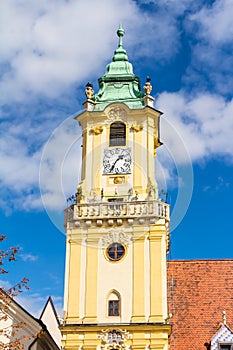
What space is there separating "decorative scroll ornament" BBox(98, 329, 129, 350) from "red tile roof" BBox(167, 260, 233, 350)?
10.0 feet

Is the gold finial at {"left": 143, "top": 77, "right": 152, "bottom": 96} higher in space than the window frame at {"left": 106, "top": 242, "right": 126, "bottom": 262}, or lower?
higher

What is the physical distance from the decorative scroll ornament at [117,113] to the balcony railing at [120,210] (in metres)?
5.58

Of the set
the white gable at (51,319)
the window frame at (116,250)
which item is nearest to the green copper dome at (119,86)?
the window frame at (116,250)

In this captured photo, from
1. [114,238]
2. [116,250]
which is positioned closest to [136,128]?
[114,238]

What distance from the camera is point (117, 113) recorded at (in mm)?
36750

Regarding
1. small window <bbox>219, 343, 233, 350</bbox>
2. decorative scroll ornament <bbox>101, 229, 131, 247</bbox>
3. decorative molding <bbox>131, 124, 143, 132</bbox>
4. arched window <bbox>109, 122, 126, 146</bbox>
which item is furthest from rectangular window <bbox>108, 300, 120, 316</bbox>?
decorative molding <bbox>131, 124, 143, 132</bbox>

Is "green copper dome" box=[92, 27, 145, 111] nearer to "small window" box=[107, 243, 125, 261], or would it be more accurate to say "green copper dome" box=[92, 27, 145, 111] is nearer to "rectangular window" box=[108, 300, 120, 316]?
"small window" box=[107, 243, 125, 261]

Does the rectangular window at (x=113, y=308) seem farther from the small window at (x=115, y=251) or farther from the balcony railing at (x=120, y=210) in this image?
the balcony railing at (x=120, y=210)

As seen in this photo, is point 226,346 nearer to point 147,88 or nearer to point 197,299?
point 197,299


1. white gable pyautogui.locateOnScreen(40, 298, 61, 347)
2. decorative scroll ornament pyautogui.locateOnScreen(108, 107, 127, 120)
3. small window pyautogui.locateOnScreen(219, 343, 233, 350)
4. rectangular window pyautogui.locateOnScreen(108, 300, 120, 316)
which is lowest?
small window pyautogui.locateOnScreen(219, 343, 233, 350)

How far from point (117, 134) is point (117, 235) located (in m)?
6.27

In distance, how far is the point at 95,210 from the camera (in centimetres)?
3375

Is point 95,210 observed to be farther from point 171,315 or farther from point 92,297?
point 171,315

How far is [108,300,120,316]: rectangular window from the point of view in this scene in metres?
31.8
